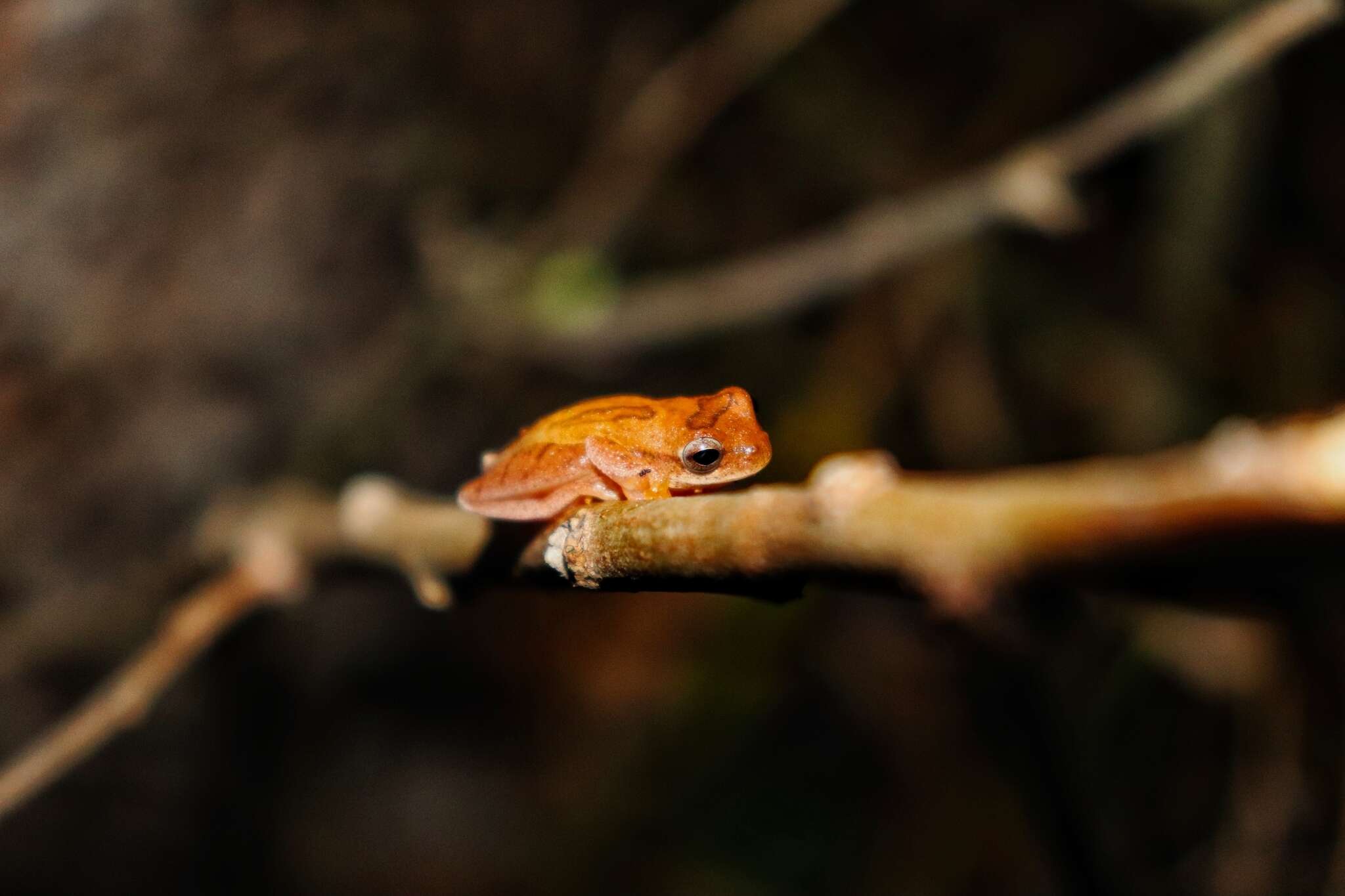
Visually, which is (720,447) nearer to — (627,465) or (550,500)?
(627,465)

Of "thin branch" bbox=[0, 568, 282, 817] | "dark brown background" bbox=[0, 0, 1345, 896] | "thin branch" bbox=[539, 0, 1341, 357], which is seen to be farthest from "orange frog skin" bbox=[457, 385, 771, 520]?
"dark brown background" bbox=[0, 0, 1345, 896]

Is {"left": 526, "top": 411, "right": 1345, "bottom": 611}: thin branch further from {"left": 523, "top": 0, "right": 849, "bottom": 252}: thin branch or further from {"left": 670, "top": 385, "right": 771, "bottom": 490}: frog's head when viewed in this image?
{"left": 523, "top": 0, "right": 849, "bottom": 252}: thin branch

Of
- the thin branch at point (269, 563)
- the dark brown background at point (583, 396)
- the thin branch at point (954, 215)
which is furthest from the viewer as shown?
the dark brown background at point (583, 396)

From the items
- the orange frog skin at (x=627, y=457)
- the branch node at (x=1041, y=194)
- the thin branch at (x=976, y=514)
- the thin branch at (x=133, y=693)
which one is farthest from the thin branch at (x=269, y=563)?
the branch node at (x=1041, y=194)

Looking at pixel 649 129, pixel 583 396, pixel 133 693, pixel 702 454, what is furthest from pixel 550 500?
pixel 583 396

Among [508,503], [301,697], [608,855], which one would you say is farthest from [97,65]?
[608,855]

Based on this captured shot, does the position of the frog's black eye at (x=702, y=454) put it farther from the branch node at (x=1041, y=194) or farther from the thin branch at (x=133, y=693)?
the branch node at (x=1041, y=194)
